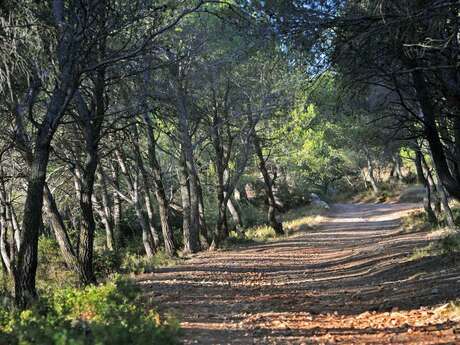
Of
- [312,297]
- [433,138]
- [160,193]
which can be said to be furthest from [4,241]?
[433,138]

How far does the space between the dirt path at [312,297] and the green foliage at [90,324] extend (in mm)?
828

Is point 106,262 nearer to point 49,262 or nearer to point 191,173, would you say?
point 49,262

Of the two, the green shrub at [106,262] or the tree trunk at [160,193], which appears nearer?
the tree trunk at [160,193]

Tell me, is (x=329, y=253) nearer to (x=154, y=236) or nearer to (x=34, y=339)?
(x=154, y=236)

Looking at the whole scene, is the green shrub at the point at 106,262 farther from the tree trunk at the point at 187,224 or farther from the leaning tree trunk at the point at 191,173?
the leaning tree trunk at the point at 191,173

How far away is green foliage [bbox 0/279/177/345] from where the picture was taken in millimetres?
4570

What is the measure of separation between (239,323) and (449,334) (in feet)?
8.44

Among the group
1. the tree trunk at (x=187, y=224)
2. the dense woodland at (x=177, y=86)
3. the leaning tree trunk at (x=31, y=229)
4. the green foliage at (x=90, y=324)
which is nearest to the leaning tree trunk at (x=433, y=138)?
the dense woodland at (x=177, y=86)

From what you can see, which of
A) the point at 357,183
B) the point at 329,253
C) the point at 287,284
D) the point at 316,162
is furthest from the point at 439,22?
the point at 357,183

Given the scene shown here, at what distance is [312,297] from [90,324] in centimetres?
493

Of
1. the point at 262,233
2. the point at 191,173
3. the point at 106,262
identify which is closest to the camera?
the point at 191,173

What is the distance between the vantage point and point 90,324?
548 cm

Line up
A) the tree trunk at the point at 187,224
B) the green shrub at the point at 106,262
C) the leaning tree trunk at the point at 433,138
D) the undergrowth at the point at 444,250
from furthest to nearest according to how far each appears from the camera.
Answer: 1. the green shrub at the point at 106,262
2. the tree trunk at the point at 187,224
3. the undergrowth at the point at 444,250
4. the leaning tree trunk at the point at 433,138

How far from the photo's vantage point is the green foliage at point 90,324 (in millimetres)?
4570
